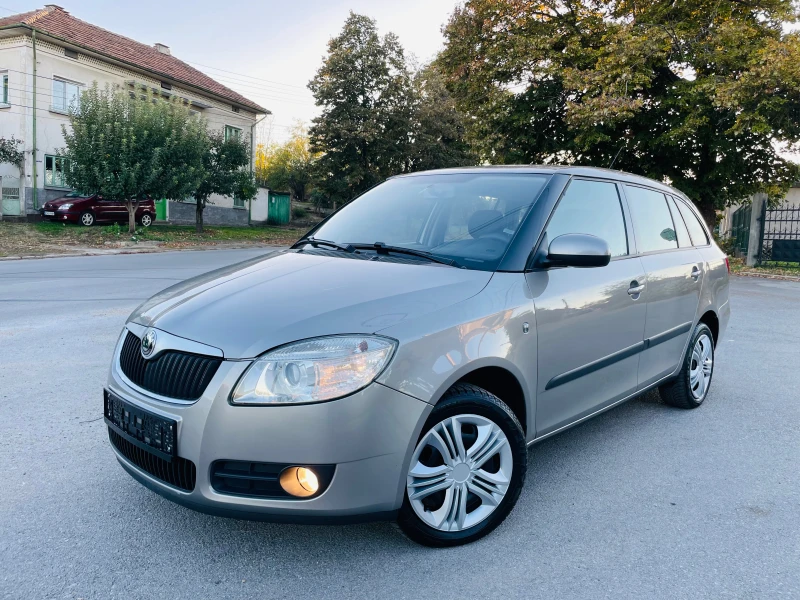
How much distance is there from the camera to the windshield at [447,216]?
3.24 metres

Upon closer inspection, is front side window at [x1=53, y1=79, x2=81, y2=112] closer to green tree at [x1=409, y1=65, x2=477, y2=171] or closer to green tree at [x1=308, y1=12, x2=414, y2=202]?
green tree at [x1=308, y1=12, x2=414, y2=202]

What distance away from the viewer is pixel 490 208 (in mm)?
3479

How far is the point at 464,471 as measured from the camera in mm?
2705

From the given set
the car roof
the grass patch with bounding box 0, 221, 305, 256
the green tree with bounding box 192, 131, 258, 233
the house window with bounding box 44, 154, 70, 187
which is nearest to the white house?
the house window with bounding box 44, 154, 70, 187

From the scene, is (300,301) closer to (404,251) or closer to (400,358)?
(400,358)

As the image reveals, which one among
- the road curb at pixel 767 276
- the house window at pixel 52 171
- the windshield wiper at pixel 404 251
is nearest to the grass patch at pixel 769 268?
the road curb at pixel 767 276

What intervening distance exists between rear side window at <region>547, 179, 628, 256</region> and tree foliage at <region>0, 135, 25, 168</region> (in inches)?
1021

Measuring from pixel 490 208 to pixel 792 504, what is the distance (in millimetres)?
2119

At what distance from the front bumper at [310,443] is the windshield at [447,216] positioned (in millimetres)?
986

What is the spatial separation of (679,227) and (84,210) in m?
24.8

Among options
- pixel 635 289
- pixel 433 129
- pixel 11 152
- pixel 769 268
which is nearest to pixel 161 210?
pixel 11 152

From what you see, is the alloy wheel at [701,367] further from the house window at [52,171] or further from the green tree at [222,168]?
the house window at [52,171]

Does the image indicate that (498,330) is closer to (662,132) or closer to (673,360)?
(673,360)

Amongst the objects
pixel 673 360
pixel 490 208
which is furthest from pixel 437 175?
pixel 673 360
